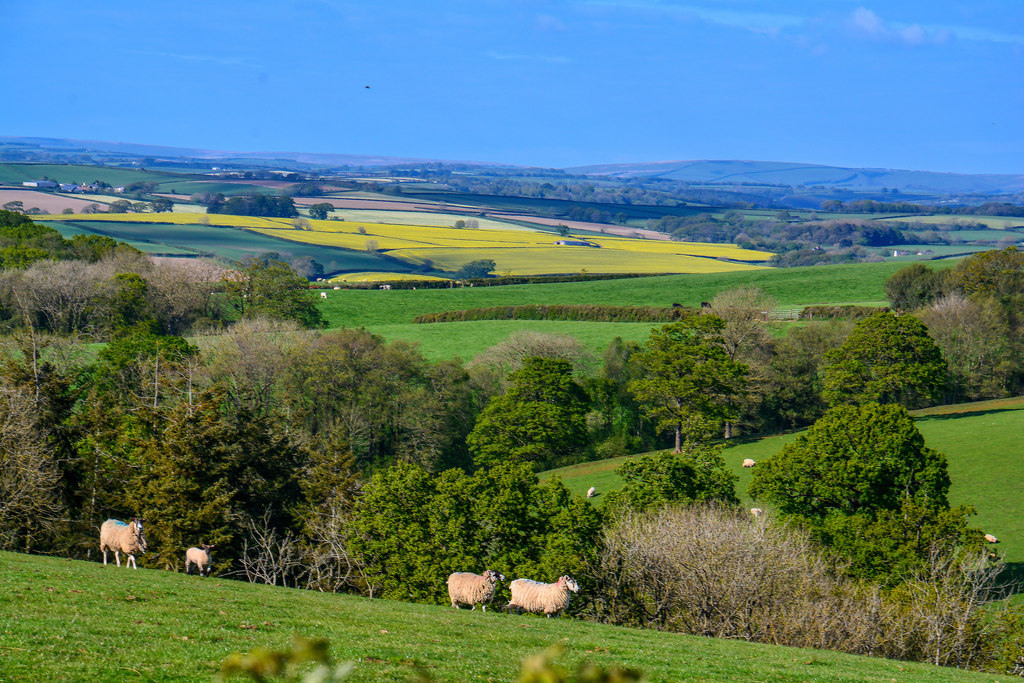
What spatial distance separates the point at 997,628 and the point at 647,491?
17087mm

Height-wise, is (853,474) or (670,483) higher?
(853,474)

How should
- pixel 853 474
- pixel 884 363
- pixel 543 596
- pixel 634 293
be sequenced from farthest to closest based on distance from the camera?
pixel 634 293 → pixel 884 363 → pixel 853 474 → pixel 543 596

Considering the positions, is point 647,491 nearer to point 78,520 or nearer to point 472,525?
point 472,525

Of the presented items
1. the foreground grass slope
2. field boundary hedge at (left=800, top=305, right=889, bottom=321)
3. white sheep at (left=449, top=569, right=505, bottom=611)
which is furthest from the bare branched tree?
field boundary hedge at (left=800, top=305, right=889, bottom=321)

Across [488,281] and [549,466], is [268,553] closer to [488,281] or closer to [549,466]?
[549,466]

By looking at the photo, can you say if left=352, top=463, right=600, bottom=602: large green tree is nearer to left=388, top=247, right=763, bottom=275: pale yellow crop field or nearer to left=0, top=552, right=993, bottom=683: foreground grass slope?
left=0, top=552, right=993, bottom=683: foreground grass slope

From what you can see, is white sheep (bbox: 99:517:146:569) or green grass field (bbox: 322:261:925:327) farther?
green grass field (bbox: 322:261:925:327)

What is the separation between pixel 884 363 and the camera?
78062 mm

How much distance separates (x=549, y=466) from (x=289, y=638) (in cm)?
5778

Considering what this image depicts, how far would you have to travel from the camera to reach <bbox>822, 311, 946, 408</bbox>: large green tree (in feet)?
251

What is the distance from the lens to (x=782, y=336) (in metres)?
97.0

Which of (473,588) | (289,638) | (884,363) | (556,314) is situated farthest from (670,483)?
(556,314)

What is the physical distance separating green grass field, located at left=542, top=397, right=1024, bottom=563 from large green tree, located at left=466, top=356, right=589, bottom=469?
3.04 m

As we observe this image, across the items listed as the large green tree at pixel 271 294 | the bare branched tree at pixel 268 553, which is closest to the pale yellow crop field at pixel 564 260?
the large green tree at pixel 271 294
